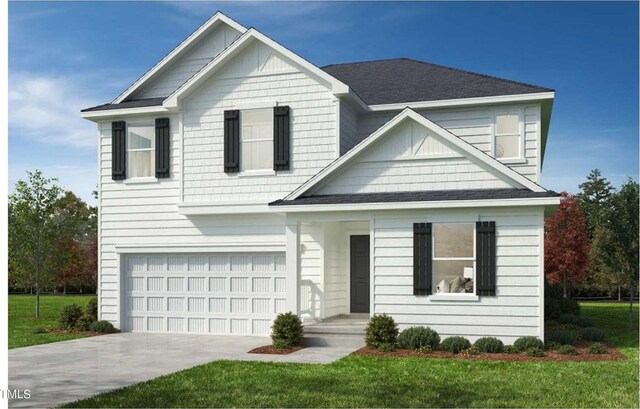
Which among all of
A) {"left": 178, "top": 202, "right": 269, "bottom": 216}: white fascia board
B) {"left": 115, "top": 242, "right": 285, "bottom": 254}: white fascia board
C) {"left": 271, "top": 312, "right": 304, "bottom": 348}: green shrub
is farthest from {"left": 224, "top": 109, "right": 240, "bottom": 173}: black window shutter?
{"left": 271, "top": 312, "right": 304, "bottom": 348}: green shrub

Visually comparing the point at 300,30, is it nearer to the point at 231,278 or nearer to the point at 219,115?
the point at 219,115

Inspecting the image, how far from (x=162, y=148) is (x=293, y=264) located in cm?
560

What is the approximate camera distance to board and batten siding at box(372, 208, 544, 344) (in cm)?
1403

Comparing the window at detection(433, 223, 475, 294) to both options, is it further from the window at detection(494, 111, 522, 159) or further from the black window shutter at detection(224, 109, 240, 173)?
the black window shutter at detection(224, 109, 240, 173)

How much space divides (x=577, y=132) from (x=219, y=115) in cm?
1411

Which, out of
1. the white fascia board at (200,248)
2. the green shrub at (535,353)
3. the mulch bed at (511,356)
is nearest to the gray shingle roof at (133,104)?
the white fascia board at (200,248)

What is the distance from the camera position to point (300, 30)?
1902 centimetres

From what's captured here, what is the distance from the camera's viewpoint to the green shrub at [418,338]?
14023mm

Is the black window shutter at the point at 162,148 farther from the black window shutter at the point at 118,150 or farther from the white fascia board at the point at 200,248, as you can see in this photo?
the white fascia board at the point at 200,248

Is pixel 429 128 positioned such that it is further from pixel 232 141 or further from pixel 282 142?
pixel 232 141

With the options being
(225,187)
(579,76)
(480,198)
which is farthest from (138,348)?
(579,76)

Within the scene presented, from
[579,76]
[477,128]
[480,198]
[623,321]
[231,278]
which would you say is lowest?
[623,321]

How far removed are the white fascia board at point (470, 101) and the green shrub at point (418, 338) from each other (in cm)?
641

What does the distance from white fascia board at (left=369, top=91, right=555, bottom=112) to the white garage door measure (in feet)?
16.7
